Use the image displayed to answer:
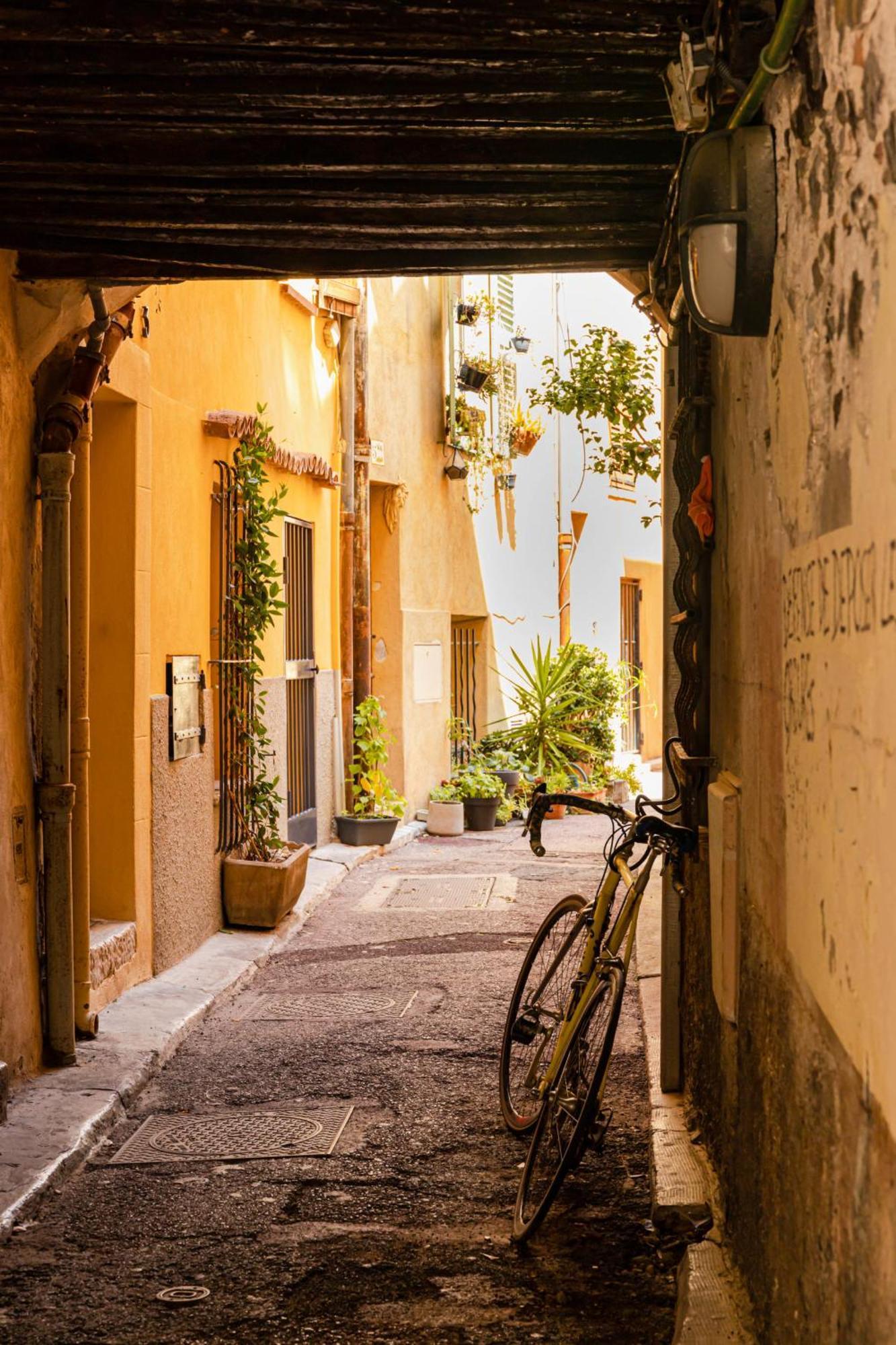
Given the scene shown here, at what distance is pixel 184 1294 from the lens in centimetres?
413

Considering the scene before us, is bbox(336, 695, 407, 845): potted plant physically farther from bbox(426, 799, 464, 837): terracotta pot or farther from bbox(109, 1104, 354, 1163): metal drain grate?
bbox(109, 1104, 354, 1163): metal drain grate

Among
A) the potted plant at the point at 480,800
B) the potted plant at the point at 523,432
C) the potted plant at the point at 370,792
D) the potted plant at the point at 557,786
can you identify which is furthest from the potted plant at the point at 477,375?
the potted plant at the point at 370,792

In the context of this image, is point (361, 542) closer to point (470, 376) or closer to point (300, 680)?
point (300, 680)

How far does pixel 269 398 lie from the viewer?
35.9 ft

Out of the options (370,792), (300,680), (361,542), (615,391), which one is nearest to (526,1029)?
(615,391)

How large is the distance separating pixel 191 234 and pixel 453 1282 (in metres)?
3.62

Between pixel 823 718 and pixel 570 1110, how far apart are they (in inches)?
97.3

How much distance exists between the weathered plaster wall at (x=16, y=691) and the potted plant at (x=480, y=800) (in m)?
8.91

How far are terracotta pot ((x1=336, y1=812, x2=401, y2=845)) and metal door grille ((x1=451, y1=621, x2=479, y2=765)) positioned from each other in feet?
14.4

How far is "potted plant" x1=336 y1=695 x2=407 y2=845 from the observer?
12.8 meters

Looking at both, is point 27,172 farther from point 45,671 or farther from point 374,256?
point 45,671

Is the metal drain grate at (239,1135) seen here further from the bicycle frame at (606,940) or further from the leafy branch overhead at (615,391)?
the leafy branch overhead at (615,391)

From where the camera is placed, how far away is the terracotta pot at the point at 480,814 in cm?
1480

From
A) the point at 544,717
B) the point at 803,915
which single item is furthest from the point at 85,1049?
the point at 544,717
